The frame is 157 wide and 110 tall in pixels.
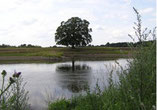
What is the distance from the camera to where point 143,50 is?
3715 mm

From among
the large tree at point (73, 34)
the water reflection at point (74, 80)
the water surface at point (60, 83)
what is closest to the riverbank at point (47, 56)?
the large tree at point (73, 34)

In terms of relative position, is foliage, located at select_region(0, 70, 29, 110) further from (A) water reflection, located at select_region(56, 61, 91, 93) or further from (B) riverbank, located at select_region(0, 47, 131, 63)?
(B) riverbank, located at select_region(0, 47, 131, 63)

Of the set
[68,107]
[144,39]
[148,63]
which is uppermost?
[144,39]

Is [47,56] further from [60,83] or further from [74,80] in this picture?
[60,83]

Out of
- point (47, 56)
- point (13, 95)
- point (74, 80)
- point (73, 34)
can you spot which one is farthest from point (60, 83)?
Result: point (73, 34)

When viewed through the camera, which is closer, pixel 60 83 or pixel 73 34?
pixel 60 83

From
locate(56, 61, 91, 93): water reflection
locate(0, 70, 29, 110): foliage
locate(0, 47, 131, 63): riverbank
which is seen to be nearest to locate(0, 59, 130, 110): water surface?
locate(56, 61, 91, 93): water reflection

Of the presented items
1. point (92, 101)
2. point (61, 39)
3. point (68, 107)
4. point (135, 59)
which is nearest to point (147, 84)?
point (135, 59)

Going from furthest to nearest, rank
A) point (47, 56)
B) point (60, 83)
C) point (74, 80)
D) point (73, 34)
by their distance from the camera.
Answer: point (73, 34) → point (47, 56) → point (74, 80) → point (60, 83)

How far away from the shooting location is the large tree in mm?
63031

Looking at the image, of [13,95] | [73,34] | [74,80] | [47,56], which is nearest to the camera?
[13,95]

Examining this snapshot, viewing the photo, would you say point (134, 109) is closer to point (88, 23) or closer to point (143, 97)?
point (143, 97)

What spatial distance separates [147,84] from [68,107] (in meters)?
4.88

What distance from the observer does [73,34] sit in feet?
208
